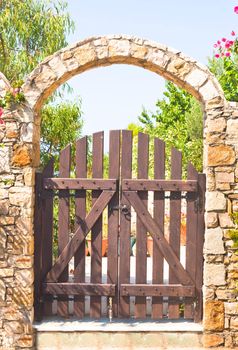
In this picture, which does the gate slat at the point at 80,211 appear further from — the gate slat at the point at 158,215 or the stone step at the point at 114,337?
the gate slat at the point at 158,215

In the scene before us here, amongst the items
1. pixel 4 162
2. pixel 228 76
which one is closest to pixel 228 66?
pixel 228 76

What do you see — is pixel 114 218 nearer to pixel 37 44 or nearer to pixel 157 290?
pixel 157 290

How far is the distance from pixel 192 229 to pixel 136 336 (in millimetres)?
1306

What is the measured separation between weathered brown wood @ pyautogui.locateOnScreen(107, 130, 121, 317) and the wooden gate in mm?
11

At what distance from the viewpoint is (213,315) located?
190 inches

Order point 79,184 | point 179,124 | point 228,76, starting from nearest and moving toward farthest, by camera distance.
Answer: point 79,184
point 228,76
point 179,124

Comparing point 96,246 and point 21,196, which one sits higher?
point 21,196

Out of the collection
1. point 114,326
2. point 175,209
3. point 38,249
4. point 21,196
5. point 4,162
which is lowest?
point 114,326

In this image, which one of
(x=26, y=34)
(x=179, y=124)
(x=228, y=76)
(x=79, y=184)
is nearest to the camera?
(x=79, y=184)

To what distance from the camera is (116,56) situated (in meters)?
4.87

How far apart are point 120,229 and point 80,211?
0.49m

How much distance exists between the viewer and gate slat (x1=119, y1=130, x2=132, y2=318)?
16.5 feet

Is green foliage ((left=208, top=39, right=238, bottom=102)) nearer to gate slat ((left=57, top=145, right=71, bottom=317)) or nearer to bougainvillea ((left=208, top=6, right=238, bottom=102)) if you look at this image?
bougainvillea ((left=208, top=6, right=238, bottom=102))

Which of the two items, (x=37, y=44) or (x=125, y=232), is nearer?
(x=125, y=232)
